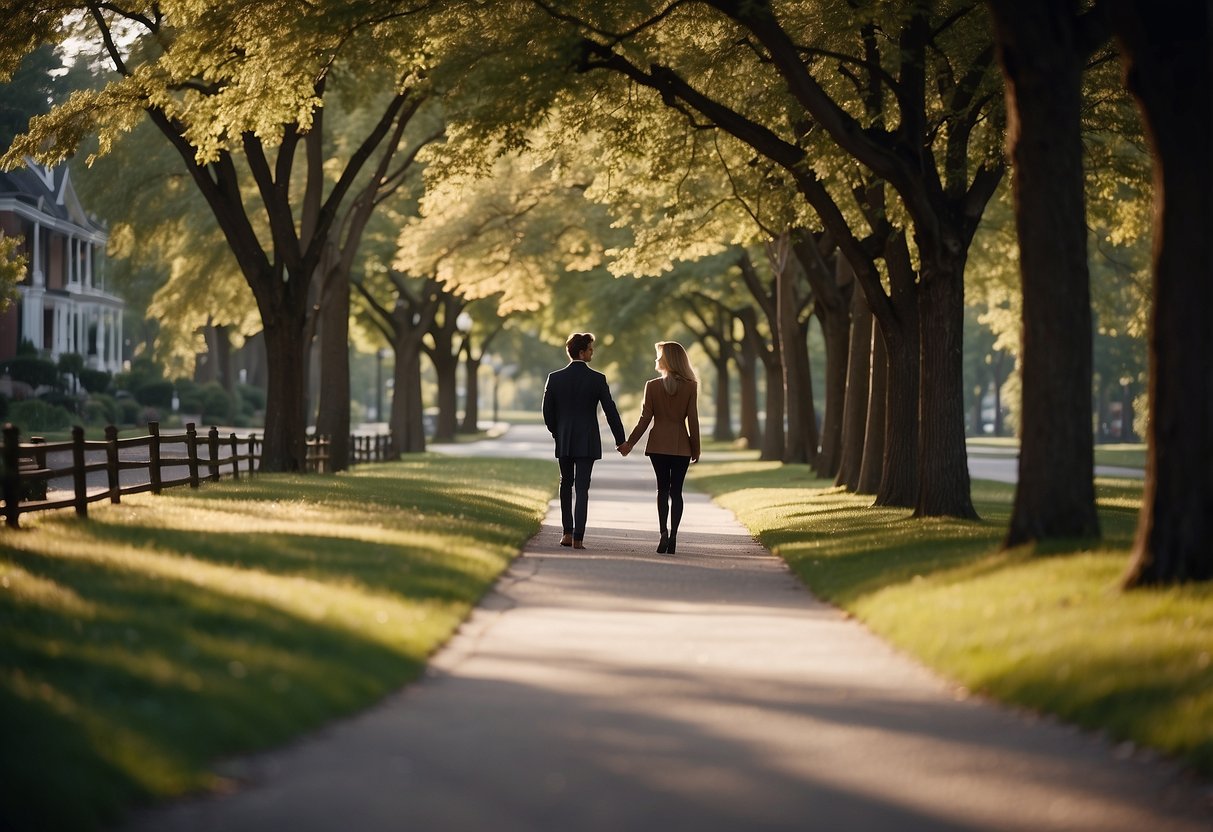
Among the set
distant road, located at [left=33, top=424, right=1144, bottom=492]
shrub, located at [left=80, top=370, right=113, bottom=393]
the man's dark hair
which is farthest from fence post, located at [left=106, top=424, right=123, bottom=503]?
shrub, located at [left=80, top=370, right=113, bottom=393]

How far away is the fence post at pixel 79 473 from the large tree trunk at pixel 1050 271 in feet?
30.6

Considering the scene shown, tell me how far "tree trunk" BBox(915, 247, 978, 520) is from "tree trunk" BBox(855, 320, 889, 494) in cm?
518

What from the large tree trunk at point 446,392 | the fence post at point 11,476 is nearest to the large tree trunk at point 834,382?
the fence post at point 11,476

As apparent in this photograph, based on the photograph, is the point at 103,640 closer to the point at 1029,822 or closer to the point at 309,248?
the point at 1029,822

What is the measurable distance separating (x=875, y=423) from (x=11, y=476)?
14.5 meters

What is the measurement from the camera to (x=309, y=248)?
99.1ft

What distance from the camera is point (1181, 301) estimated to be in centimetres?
1144

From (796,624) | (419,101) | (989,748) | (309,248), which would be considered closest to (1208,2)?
(796,624)

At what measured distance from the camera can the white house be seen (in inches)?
2387

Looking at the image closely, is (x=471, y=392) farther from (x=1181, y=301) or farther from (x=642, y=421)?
(x=1181, y=301)

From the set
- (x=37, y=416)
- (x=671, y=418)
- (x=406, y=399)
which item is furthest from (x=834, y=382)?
Answer: (x=37, y=416)

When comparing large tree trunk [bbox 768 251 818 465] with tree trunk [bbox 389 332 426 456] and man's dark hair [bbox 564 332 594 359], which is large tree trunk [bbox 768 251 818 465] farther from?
man's dark hair [bbox 564 332 594 359]

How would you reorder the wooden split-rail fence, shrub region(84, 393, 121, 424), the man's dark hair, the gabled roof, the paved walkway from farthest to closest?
the gabled roof < shrub region(84, 393, 121, 424) < the man's dark hair < the wooden split-rail fence < the paved walkway

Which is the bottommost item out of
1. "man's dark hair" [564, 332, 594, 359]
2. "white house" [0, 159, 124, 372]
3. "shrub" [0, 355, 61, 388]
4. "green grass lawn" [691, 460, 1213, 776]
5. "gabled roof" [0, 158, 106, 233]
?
"green grass lawn" [691, 460, 1213, 776]
